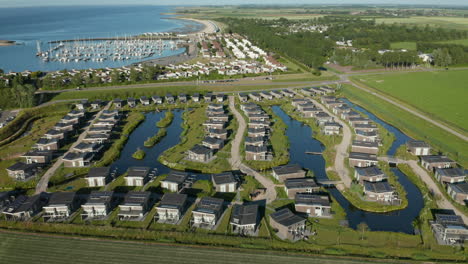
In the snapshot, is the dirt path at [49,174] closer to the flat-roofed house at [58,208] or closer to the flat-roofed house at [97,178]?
the flat-roofed house at [97,178]

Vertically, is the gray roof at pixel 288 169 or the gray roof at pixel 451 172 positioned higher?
the gray roof at pixel 451 172

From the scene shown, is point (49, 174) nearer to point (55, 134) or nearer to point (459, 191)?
point (55, 134)

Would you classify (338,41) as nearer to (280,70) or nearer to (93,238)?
(280,70)

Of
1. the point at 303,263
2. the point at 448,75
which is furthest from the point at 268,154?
the point at 448,75

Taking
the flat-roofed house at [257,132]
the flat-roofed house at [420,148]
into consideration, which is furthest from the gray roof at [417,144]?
the flat-roofed house at [257,132]

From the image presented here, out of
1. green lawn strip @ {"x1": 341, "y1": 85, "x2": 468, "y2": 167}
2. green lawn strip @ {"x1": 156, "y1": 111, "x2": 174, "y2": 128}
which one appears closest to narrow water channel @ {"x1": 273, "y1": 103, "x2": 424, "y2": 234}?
green lawn strip @ {"x1": 341, "y1": 85, "x2": 468, "y2": 167}
